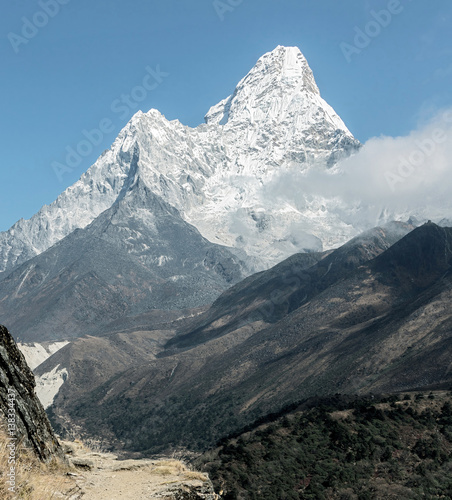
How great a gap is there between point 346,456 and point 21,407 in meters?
57.0

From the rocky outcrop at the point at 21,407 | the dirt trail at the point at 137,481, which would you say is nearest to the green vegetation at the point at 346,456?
the dirt trail at the point at 137,481

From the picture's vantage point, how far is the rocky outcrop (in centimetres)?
1869

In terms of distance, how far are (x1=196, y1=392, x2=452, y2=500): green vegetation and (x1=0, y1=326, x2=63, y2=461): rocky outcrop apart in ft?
115

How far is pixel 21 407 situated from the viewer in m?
19.8

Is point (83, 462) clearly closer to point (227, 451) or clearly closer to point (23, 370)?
point (23, 370)

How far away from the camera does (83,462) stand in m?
23.5

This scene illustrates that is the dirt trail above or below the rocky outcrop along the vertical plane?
below

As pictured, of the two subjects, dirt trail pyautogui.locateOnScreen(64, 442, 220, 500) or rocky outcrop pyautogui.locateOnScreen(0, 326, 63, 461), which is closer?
rocky outcrop pyautogui.locateOnScreen(0, 326, 63, 461)
